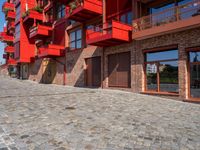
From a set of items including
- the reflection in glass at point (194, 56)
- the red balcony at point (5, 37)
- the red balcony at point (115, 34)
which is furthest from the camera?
the red balcony at point (5, 37)

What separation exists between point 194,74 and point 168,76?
1.74 metres

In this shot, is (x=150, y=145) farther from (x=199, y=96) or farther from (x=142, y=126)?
(x=199, y=96)

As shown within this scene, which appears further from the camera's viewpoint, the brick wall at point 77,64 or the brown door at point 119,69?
the brick wall at point 77,64

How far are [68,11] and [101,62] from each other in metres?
6.28

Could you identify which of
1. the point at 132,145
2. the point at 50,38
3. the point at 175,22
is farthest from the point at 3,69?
the point at 132,145

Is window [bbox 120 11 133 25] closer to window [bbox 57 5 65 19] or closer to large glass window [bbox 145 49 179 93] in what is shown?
large glass window [bbox 145 49 179 93]

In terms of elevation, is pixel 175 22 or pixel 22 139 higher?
pixel 175 22

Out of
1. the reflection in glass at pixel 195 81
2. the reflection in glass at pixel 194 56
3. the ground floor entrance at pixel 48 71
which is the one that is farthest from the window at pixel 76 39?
the reflection in glass at pixel 195 81

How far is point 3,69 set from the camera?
55.8 m

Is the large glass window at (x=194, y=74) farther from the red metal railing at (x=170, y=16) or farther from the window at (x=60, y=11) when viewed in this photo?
the window at (x=60, y=11)

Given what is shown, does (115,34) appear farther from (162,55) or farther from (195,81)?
(195,81)

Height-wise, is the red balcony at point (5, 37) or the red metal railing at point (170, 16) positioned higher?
the red balcony at point (5, 37)

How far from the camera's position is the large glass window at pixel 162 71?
12398 mm

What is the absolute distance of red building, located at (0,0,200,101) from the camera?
38.0 ft
